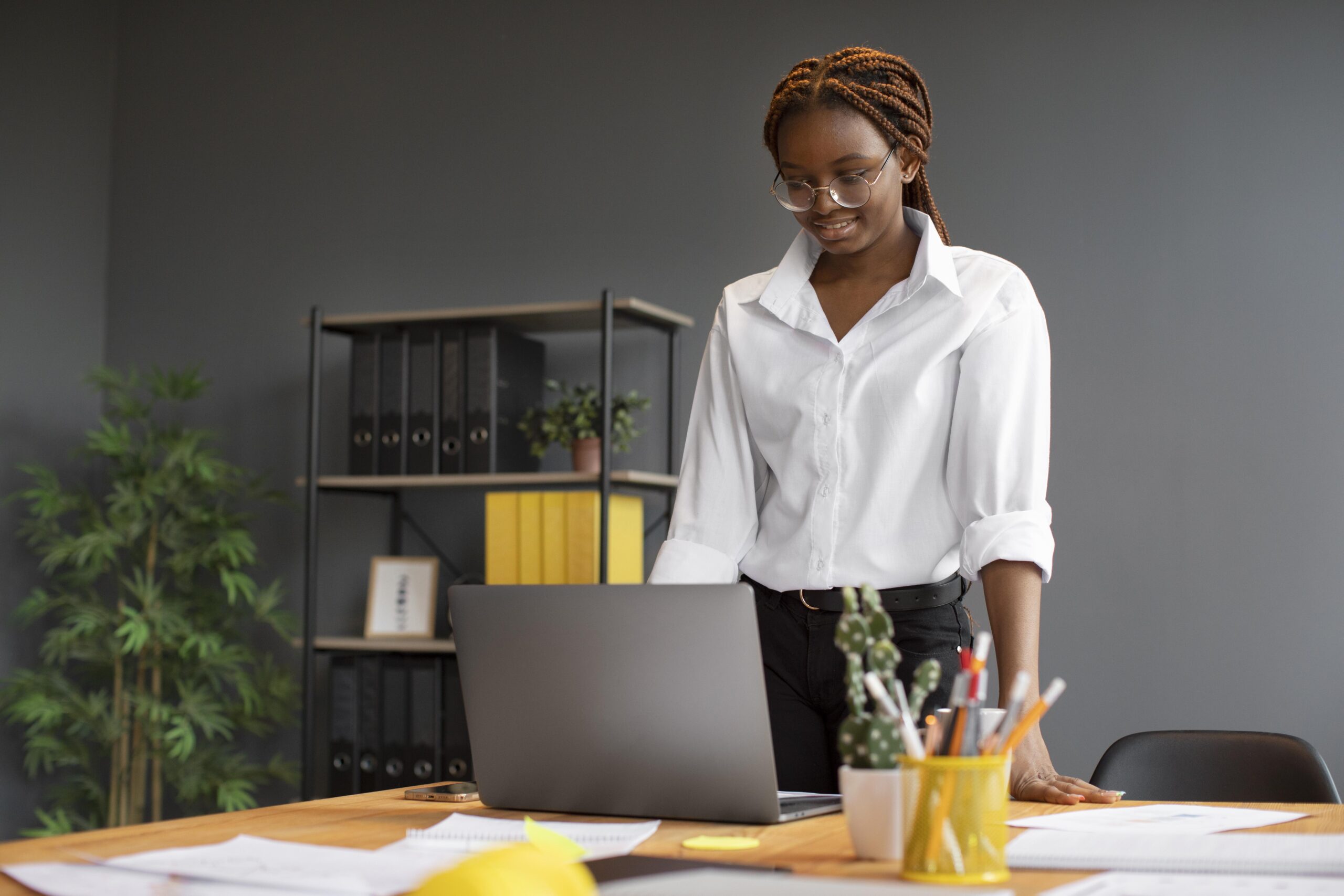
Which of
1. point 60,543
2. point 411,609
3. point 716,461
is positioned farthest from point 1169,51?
point 60,543

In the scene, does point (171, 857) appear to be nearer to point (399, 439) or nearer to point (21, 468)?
point (399, 439)

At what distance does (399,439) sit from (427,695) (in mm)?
640

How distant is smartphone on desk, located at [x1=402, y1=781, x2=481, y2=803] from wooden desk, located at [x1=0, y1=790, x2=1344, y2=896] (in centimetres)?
1

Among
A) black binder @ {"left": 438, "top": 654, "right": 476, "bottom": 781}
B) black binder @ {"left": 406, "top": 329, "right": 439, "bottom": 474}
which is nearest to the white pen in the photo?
black binder @ {"left": 438, "top": 654, "right": 476, "bottom": 781}

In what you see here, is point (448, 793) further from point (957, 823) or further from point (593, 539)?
point (593, 539)

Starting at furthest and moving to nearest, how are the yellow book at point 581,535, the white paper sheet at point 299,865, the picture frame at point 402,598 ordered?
the picture frame at point 402,598, the yellow book at point 581,535, the white paper sheet at point 299,865

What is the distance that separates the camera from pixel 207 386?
12.6 ft

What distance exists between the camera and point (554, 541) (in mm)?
3037

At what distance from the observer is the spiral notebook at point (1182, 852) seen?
2.93ft

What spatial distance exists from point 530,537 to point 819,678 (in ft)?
5.51

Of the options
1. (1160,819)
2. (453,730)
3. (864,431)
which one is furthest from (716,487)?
(453,730)

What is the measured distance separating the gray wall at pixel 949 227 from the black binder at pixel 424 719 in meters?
0.41

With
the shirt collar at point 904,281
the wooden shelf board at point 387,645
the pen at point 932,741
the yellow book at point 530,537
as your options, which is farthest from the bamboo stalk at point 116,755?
the pen at point 932,741

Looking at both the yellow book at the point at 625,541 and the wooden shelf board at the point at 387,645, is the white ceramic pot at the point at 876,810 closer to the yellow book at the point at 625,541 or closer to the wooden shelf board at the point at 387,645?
the yellow book at the point at 625,541
